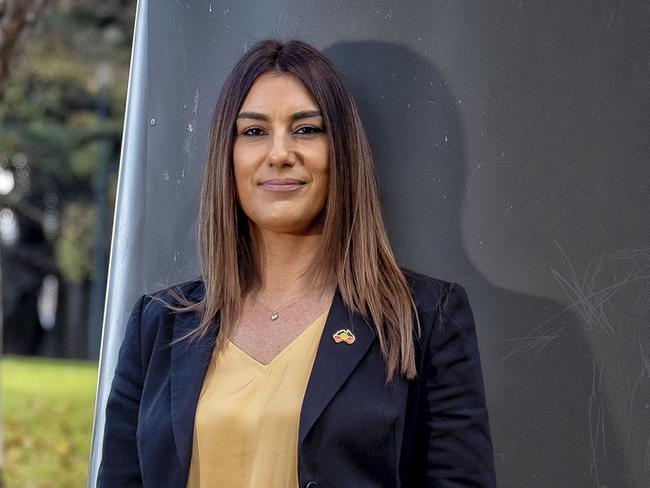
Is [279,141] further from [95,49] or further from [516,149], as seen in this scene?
[95,49]

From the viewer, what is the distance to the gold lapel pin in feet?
9.77

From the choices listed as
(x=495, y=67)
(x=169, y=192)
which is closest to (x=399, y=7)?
(x=495, y=67)

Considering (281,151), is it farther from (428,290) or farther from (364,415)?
(364,415)

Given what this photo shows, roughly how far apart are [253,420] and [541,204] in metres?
0.92

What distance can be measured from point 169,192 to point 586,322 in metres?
1.19

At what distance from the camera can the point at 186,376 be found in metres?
3.07

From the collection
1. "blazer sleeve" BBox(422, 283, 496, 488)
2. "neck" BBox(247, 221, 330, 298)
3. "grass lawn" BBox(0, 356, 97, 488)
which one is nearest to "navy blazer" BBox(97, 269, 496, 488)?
"blazer sleeve" BBox(422, 283, 496, 488)

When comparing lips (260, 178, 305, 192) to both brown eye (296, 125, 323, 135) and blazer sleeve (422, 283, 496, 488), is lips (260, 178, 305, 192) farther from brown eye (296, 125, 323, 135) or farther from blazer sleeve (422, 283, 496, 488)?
blazer sleeve (422, 283, 496, 488)

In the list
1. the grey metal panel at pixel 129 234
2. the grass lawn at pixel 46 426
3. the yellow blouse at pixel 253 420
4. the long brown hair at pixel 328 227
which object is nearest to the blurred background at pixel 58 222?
the grass lawn at pixel 46 426

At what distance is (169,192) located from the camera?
143 inches

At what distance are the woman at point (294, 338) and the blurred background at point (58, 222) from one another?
9.00 m

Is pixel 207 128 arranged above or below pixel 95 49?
below

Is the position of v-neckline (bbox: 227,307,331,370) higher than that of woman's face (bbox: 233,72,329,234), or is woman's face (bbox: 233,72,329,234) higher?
woman's face (bbox: 233,72,329,234)

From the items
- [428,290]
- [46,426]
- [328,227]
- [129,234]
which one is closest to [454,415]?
[428,290]
